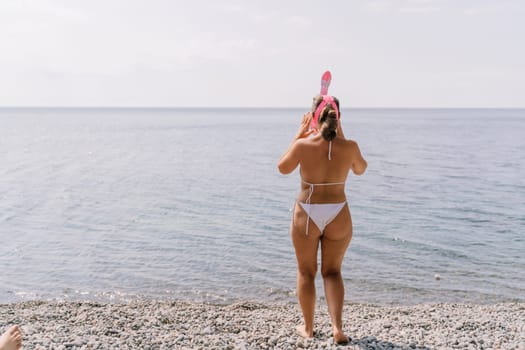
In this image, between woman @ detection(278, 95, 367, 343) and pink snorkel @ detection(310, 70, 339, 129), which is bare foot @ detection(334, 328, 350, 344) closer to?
woman @ detection(278, 95, 367, 343)

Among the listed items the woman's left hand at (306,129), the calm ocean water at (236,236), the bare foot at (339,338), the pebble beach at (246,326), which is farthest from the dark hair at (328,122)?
the calm ocean water at (236,236)

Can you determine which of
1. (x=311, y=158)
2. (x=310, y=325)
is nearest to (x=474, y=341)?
(x=310, y=325)

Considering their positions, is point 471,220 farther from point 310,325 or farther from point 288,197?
point 310,325

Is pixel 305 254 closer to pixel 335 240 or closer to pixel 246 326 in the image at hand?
pixel 335 240

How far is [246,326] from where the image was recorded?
7195mm

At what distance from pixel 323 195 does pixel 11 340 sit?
3.28 metres

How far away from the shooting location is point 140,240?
1412 cm

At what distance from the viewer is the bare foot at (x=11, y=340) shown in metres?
4.50

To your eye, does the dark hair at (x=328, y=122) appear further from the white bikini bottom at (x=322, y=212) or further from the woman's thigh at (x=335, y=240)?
the woman's thigh at (x=335, y=240)

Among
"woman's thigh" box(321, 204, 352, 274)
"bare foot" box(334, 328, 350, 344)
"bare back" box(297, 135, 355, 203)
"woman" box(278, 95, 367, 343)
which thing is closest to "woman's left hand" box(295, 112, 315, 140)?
"woman" box(278, 95, 367, 343)

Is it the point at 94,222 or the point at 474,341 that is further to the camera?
the point at 94,222

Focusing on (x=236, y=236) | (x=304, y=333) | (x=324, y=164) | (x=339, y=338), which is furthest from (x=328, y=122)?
(x=236, y=236)

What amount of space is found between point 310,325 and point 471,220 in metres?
11.9

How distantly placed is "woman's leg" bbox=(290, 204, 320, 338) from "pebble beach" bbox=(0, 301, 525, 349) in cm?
48
